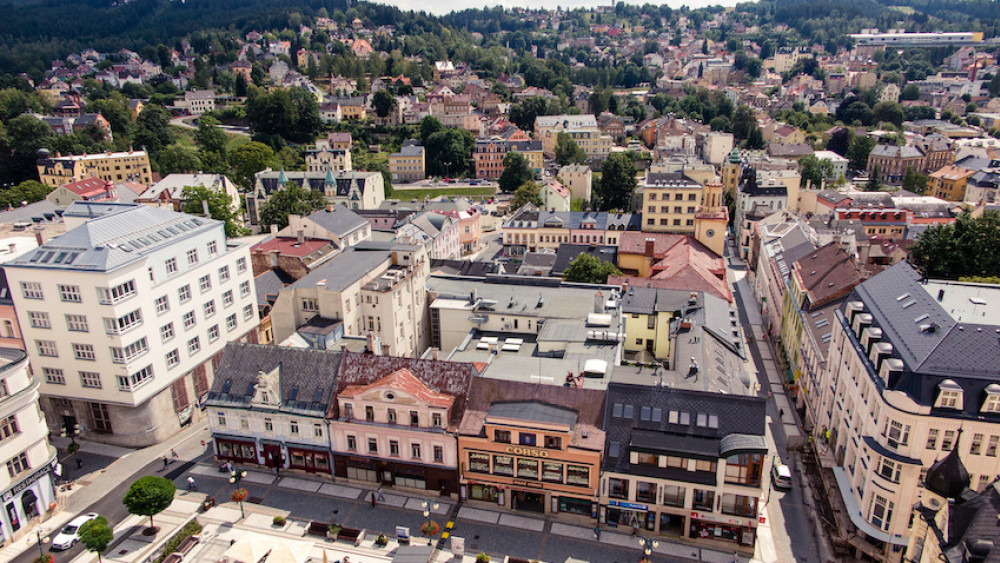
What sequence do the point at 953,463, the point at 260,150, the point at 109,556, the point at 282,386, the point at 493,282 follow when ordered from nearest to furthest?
the point at 953,463 < the point at 109,556 < the point at 282,386 < the point at 493,282 < the point at 260,150

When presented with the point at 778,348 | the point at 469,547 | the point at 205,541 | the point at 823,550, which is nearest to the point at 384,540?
the point at 469,547

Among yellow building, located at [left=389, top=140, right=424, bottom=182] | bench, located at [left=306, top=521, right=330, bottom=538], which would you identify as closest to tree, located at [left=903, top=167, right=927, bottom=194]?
yellow building, located at [left=389, top=140, right=424, bottom=182]

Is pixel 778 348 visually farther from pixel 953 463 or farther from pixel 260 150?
pixel 260 150

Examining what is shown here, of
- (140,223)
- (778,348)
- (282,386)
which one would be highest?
(140,223)

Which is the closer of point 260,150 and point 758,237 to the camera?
point 758,237

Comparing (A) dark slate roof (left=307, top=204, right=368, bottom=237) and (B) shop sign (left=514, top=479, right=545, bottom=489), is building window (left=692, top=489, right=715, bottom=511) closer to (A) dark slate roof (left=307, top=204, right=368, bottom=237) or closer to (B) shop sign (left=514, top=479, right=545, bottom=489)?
(B) shop sign (left=514, top=479, right=545, bottom=489)

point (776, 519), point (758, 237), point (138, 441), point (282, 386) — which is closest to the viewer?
point (776, 519)
